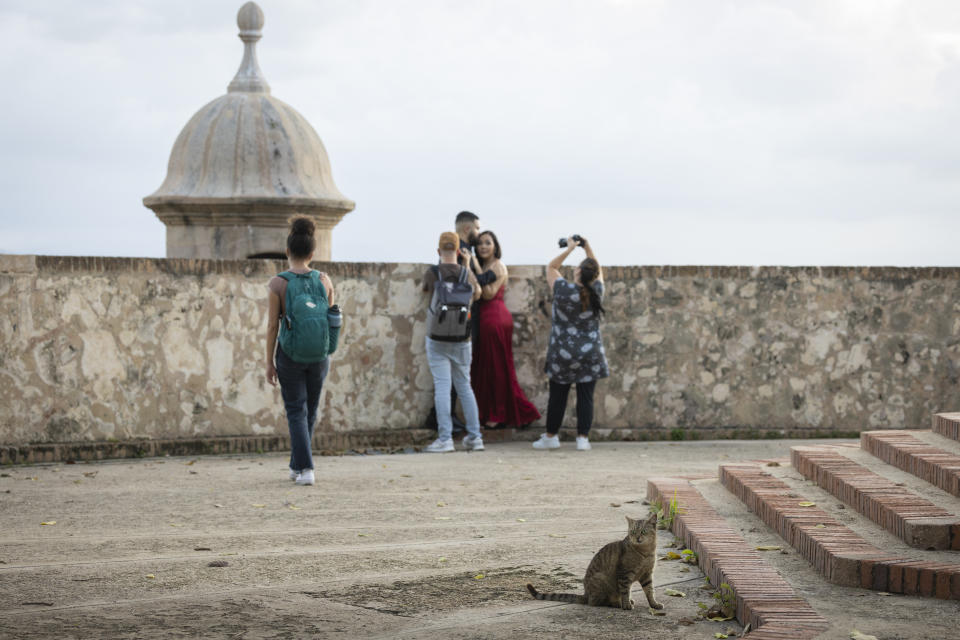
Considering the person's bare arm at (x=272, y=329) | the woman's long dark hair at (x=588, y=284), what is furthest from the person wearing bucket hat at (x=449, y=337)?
the person's bare arm at (x=272, y=329)

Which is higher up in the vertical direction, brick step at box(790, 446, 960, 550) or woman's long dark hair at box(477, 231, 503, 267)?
woman's long dark hair at box(477, 231, 503, 267)

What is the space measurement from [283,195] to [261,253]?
0.80 metres

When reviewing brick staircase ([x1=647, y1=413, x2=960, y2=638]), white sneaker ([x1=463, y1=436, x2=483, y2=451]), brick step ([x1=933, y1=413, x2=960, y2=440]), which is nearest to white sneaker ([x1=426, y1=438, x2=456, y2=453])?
white sneaker ([x1=463, y1=436, x2=483, y2=451])

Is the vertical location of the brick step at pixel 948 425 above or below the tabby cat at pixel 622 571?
above

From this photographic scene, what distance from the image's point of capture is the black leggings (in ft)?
34.6

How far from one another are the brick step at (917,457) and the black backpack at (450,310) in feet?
11.7

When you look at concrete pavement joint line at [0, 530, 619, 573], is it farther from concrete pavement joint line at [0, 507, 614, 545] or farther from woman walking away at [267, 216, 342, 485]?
woman walking away at [267, 216, 342, 485]

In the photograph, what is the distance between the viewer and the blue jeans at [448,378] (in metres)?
10.2

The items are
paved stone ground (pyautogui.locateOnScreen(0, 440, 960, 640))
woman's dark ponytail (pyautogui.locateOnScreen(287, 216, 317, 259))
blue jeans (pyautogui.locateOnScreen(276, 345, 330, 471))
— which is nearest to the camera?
paved stone ground (pyautogui.locateOnScreen(0, 440, 960, 640))

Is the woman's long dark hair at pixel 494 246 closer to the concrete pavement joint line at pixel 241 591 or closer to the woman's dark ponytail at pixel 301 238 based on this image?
the woman's dark ponytail at pixel 301 238

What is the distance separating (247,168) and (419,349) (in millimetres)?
5775

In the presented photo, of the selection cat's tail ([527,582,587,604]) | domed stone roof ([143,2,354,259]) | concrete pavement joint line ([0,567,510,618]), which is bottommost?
concrete pavement joint line ([0,567,510,618])

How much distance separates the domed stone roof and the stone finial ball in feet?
0.04

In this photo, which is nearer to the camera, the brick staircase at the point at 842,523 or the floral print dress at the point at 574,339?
→ the brick staircase at the point at 842,523
